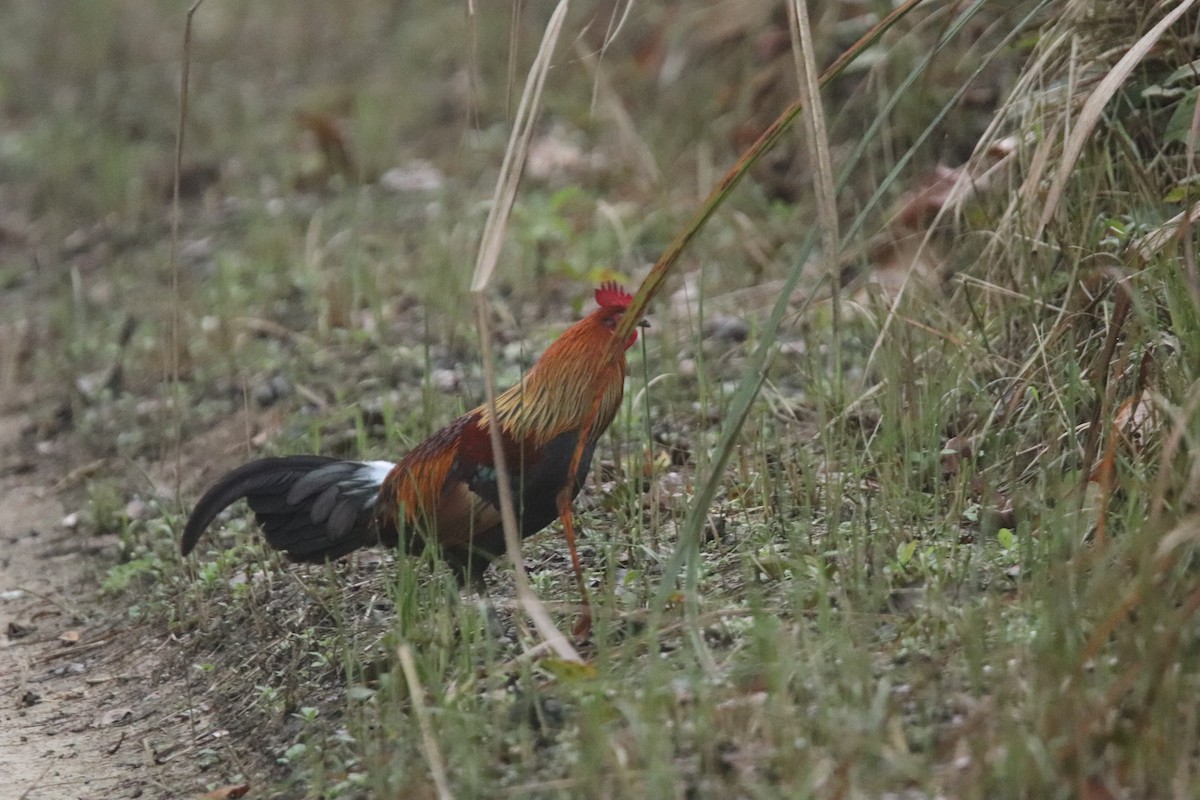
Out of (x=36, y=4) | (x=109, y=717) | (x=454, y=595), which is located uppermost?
(x=36, y=4)

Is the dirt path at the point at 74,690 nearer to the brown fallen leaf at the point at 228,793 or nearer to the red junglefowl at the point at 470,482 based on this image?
the brown fallen leaf at the point at 228,793

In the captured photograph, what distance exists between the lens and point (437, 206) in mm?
Answer: 5922

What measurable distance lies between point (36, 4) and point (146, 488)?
6.66 meters

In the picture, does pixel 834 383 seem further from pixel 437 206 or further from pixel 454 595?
pixel 437 206

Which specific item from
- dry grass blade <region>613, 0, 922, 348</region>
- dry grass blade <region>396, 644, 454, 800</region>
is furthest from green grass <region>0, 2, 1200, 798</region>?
Answer: dry grass blade <region>613, 0, 922, 348</region>

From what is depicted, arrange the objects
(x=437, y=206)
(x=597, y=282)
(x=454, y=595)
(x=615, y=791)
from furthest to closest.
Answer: (x=437, y=206)
(x=597, y=282)
(x=454, y=595)
(x=615, y=791)

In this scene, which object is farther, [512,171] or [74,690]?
[74,690]

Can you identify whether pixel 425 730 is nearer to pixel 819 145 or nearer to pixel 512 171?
pixel 512 171

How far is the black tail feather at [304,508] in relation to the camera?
3.11 m

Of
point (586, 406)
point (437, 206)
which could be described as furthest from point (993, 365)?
point (437, 206)

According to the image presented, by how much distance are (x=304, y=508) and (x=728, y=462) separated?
0.99 m

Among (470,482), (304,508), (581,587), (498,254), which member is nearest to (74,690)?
(304,508)

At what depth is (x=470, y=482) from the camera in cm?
299

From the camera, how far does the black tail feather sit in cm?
311
